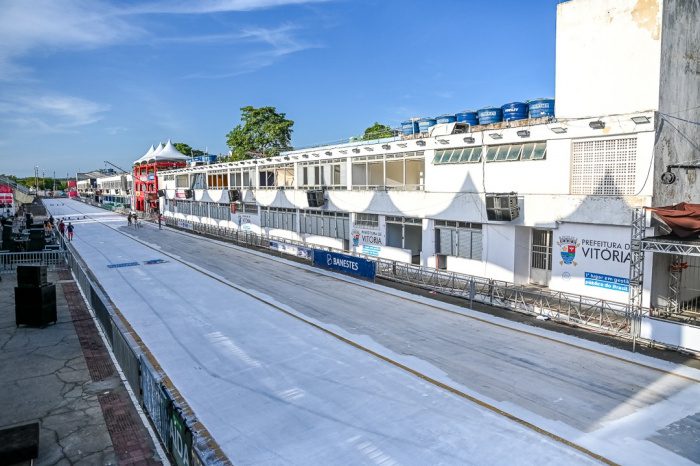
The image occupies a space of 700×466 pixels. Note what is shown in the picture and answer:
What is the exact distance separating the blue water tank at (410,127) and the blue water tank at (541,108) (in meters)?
7.93

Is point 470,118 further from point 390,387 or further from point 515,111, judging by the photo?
point 390,387

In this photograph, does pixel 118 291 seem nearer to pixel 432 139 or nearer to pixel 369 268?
pixel 369 268

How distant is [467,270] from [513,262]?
3.00 meters

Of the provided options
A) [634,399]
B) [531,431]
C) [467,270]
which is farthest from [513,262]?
[531,431]

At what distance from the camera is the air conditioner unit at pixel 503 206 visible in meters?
21.3

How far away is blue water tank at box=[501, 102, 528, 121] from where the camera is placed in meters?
23.9

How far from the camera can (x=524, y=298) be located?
19.1 metres

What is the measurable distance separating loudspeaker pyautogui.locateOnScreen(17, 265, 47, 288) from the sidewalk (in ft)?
4.96

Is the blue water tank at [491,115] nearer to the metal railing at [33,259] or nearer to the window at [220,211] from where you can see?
the metal railing at [33,259]

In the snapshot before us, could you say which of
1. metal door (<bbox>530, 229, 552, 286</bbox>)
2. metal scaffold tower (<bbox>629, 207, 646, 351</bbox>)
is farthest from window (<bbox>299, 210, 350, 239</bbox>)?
metal scaffold tower (<bbox>629, 207, 646, 351</bbox>)

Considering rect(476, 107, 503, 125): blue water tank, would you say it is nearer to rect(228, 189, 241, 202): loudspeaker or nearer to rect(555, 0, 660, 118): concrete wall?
rect(555, 0, 660, 118): concrete wall

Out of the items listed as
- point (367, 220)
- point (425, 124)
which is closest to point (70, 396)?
point (367, 220)

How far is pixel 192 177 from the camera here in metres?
65.6

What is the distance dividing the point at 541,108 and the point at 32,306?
71.6 ft
